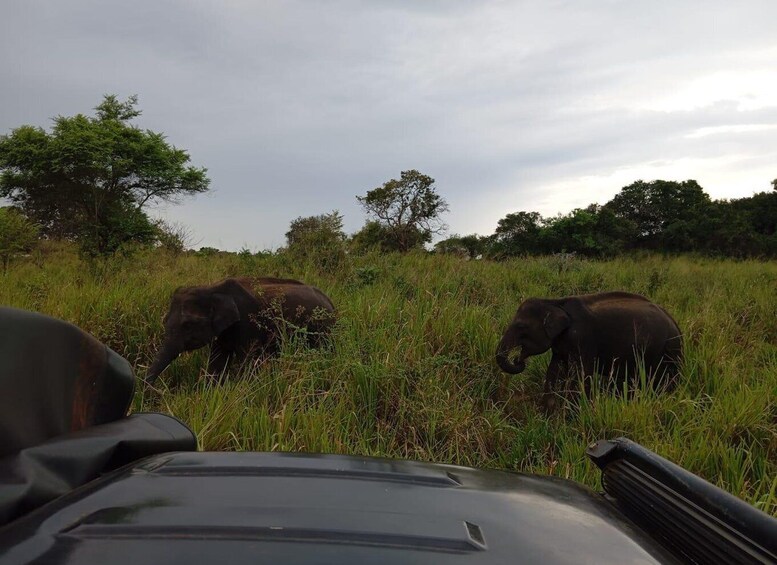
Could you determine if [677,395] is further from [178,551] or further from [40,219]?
[40,219]

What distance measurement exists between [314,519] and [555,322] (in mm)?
4636

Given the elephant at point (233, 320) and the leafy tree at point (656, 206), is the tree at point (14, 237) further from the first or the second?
the leafy tree at point (656, 206)

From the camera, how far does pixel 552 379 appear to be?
5121 millimetres

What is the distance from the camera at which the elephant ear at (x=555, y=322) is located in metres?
5.11

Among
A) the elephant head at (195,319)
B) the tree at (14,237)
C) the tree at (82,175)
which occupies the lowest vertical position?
the elephant head at (195,319)

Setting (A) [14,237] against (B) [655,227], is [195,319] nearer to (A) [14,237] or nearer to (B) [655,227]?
(A) [14,237]

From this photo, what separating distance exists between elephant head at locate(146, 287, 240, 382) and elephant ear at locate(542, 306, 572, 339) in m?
2.89

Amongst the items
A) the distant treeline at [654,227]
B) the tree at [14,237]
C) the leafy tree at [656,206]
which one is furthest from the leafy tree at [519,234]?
the tree at [14,237]

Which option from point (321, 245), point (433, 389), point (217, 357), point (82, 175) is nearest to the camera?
point (433, 389)

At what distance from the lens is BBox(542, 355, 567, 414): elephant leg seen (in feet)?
15.4

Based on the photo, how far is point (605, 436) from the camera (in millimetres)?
3680

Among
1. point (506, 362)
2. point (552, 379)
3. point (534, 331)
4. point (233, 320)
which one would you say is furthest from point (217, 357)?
point (552, 379)

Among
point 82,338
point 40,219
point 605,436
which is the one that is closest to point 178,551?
point 82,338

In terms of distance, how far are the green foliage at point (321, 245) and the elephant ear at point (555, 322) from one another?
16.3 ft
